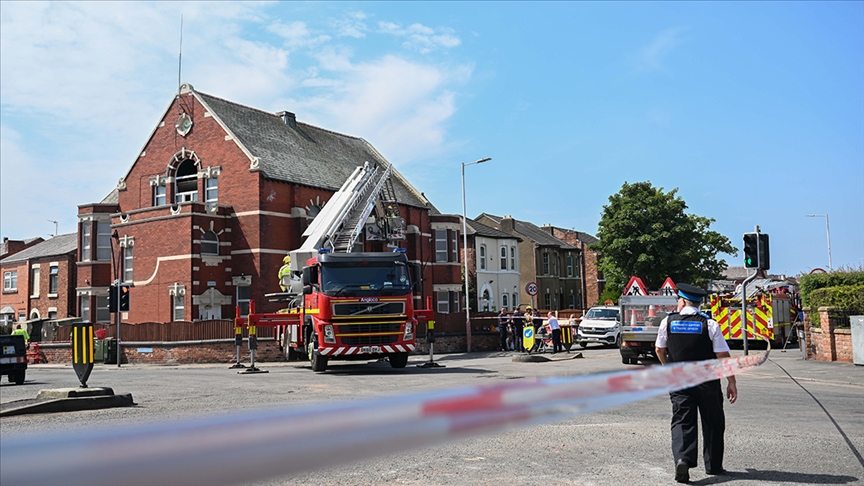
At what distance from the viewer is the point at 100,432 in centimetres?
146

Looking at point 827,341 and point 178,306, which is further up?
point 178,306

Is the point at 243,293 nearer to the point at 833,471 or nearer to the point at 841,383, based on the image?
the point at 841,383

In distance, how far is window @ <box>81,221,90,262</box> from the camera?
39.1 m

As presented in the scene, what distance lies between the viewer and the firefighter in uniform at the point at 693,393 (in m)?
6.15

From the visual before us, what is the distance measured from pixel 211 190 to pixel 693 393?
3408 centimetres

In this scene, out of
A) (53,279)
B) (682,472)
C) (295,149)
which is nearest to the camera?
(682,472)

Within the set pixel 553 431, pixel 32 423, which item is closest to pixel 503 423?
pixel 553 431

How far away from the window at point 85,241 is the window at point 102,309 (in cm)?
226

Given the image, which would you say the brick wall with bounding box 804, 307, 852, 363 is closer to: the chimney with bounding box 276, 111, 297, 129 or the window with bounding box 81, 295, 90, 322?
the chimney with bounding box 276, 111, 297, 129

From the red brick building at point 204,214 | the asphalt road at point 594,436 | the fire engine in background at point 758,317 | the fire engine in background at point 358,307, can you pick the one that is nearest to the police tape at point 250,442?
the asphalt road at point 594,436

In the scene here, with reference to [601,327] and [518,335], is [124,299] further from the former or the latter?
[601,327]

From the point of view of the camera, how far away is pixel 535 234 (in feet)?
221

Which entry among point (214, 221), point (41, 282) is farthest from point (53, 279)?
point (214, 221)

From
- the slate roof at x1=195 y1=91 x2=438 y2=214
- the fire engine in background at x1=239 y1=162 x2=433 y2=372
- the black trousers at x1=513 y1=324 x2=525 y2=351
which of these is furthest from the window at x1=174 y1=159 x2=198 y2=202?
the fire engine in background at x1=239 y1=162 x2=433 y2=372
